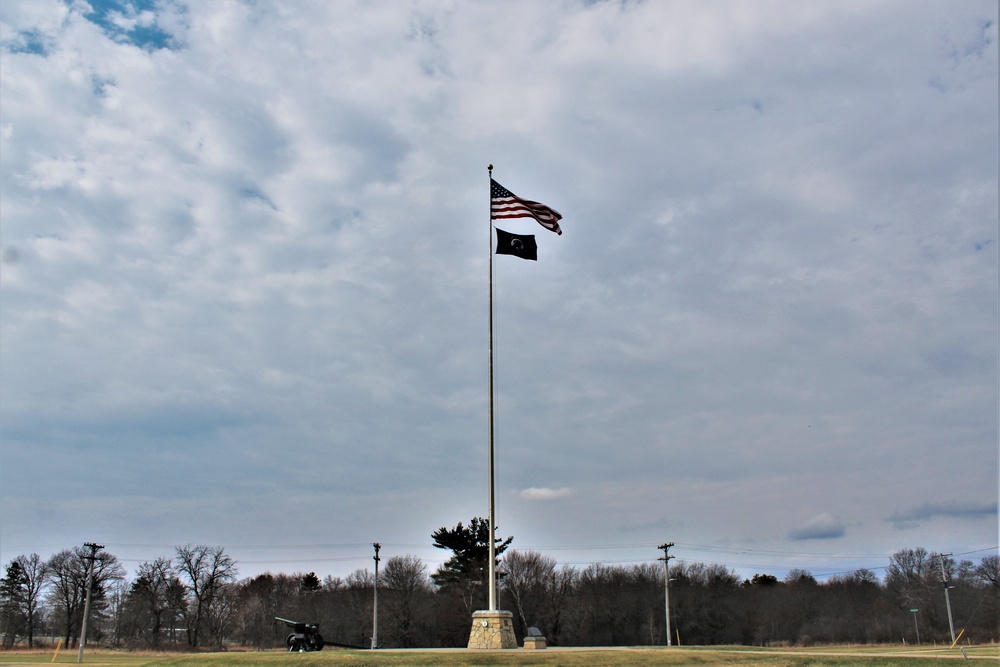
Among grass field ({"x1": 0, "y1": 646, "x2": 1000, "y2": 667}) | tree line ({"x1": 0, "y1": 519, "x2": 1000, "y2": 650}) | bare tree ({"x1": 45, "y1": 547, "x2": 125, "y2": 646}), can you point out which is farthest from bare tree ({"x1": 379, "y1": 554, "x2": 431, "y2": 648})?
grass field ({"x1": 0, "y1": 646, "x2": 1000, "y2": 667})

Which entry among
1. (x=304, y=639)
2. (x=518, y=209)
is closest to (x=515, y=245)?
(x=518, y=209)

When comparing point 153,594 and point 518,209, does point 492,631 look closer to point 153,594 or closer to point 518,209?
point 518,209

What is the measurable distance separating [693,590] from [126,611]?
2479 inches

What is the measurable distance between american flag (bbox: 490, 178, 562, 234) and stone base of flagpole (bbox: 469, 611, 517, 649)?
14.4 meters

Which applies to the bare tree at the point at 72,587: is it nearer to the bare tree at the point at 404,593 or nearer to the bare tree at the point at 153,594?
the bare tree at the point at 153,594

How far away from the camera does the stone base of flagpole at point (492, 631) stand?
24.5m

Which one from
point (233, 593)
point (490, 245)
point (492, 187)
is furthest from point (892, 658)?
point (233, 593)

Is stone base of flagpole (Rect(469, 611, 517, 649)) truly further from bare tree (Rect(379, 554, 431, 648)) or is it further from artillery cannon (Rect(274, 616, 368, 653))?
bare tree (Rect(379, 554, 431, 648))

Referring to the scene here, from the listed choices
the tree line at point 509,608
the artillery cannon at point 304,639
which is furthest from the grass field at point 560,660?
the tree line at point 509,608

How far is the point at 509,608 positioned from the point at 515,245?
56.0 metres

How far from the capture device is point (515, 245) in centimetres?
2842

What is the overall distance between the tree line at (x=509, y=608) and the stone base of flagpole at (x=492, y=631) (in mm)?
49304

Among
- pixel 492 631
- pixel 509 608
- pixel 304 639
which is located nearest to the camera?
pixel 492 631

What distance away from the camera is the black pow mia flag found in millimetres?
28328
